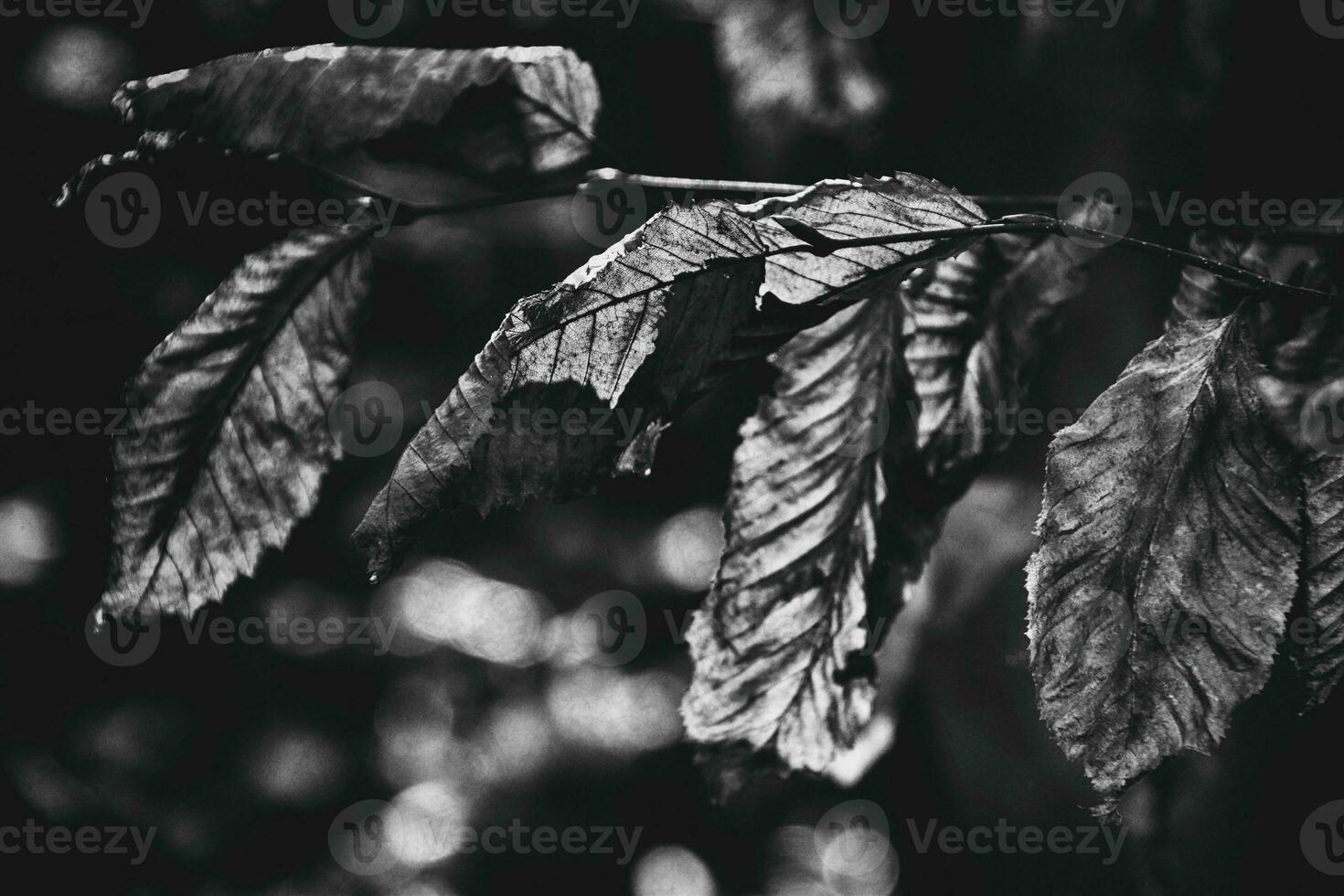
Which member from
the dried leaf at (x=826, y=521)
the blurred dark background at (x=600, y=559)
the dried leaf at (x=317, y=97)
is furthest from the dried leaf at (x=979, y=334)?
the dried leaf at (x=317, y=97)

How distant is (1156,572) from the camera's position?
40 cm

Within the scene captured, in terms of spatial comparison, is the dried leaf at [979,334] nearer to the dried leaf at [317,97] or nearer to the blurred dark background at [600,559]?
the blurred dark background at [600,559]

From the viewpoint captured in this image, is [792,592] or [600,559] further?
[600,559]

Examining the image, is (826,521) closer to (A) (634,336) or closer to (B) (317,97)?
(A) (634,336)

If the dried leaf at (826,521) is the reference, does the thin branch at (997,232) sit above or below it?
above

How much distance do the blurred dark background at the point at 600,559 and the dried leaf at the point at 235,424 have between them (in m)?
0.04

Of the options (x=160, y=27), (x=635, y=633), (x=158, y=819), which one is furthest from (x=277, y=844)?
(x=160, y=27)

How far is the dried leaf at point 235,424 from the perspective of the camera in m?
0.50

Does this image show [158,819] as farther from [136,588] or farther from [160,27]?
[160,27]

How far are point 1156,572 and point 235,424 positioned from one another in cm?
48

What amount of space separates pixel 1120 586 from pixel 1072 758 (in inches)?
3.0

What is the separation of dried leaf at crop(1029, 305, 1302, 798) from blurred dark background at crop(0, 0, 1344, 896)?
0.32 metres

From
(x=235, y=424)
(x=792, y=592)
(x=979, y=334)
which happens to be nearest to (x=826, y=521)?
(x=792, y=592)

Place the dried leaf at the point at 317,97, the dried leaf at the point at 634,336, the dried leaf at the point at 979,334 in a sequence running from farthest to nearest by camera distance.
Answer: the dried leaf at the point at 979,334
the dried leaf at the point at 317,97
the dried leaf at the point at 634,336
